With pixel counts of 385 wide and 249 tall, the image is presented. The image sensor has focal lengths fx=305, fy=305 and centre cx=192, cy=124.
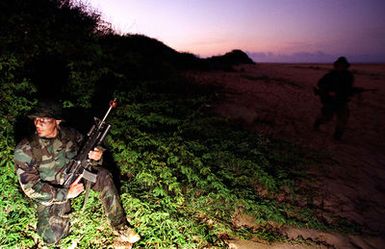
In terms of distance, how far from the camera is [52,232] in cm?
Answer: 356

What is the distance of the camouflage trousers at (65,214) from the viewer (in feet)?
11.7

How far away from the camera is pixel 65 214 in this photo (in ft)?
12.1

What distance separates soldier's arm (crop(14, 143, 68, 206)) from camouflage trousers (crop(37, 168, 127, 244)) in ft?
0.65

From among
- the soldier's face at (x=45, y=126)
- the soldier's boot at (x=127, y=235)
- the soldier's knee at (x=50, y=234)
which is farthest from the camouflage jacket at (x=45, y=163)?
the soldier's boot at (x=127, y=235)

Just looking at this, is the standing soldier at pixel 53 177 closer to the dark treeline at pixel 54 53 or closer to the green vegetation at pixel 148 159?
the green vegetation at pixel 148 159

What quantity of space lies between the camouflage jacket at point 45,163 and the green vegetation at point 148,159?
1.88 ft

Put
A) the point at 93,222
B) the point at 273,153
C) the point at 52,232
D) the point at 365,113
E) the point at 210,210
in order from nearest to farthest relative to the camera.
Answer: the point at 52,232 < the point at 93,222 < the point at 210,210 < the point at 273,153 < the point at 365,113

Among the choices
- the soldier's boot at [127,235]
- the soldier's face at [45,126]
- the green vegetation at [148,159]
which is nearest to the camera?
the soldier's face at [45,126]

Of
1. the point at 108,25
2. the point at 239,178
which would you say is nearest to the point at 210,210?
the point at 239,178

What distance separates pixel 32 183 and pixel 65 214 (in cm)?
57

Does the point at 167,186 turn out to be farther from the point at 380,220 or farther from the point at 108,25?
the point at 108,25

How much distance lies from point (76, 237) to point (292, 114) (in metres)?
7.14

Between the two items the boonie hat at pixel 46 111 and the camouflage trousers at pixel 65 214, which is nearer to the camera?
the boonie hat at pixel 46 111

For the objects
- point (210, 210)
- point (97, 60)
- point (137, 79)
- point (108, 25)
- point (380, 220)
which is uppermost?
point (108, 25)
